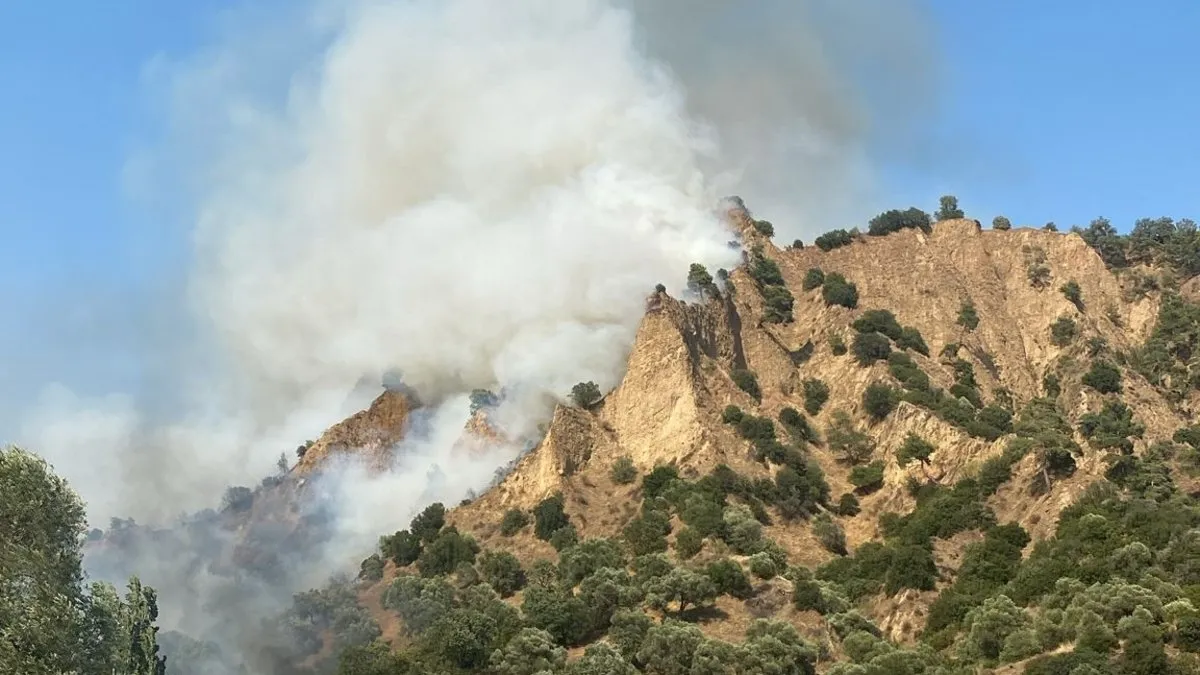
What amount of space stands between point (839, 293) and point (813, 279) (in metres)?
4.58

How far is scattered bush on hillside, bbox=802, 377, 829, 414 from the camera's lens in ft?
323

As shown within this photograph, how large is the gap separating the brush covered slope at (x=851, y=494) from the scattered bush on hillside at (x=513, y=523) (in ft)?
0.86

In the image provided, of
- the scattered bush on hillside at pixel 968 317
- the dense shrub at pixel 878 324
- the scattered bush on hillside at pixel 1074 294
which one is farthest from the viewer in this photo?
the scattered bush on hillside at pixel 1074 294

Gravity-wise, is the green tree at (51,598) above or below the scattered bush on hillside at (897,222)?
below

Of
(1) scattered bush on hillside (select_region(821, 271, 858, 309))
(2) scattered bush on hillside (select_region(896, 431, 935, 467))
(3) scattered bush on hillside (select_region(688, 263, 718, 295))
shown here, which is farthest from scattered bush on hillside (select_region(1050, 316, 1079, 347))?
(3) scattered bush on hillside (select_region(688, 263, 718, 295))

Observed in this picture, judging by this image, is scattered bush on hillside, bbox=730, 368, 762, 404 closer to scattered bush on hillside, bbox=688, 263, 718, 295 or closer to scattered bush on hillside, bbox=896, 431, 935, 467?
scattered bush on hillside, bbox=688, 263, 718, 295

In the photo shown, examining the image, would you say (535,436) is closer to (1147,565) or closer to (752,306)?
(752,306)

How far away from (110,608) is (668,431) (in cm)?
4957

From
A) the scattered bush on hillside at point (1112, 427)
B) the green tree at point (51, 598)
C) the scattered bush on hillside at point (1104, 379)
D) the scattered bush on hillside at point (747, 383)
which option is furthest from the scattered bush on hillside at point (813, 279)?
the green tree at point (51, 598)

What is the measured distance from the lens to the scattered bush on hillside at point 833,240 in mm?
120688

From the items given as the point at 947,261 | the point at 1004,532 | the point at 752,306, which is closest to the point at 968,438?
the point at 1004,532

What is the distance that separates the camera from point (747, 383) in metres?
98.2

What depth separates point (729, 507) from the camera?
8131cm

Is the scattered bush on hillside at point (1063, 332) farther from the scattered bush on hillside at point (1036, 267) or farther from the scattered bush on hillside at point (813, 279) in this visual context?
the scattered bush on hillside at point (813, 279)
